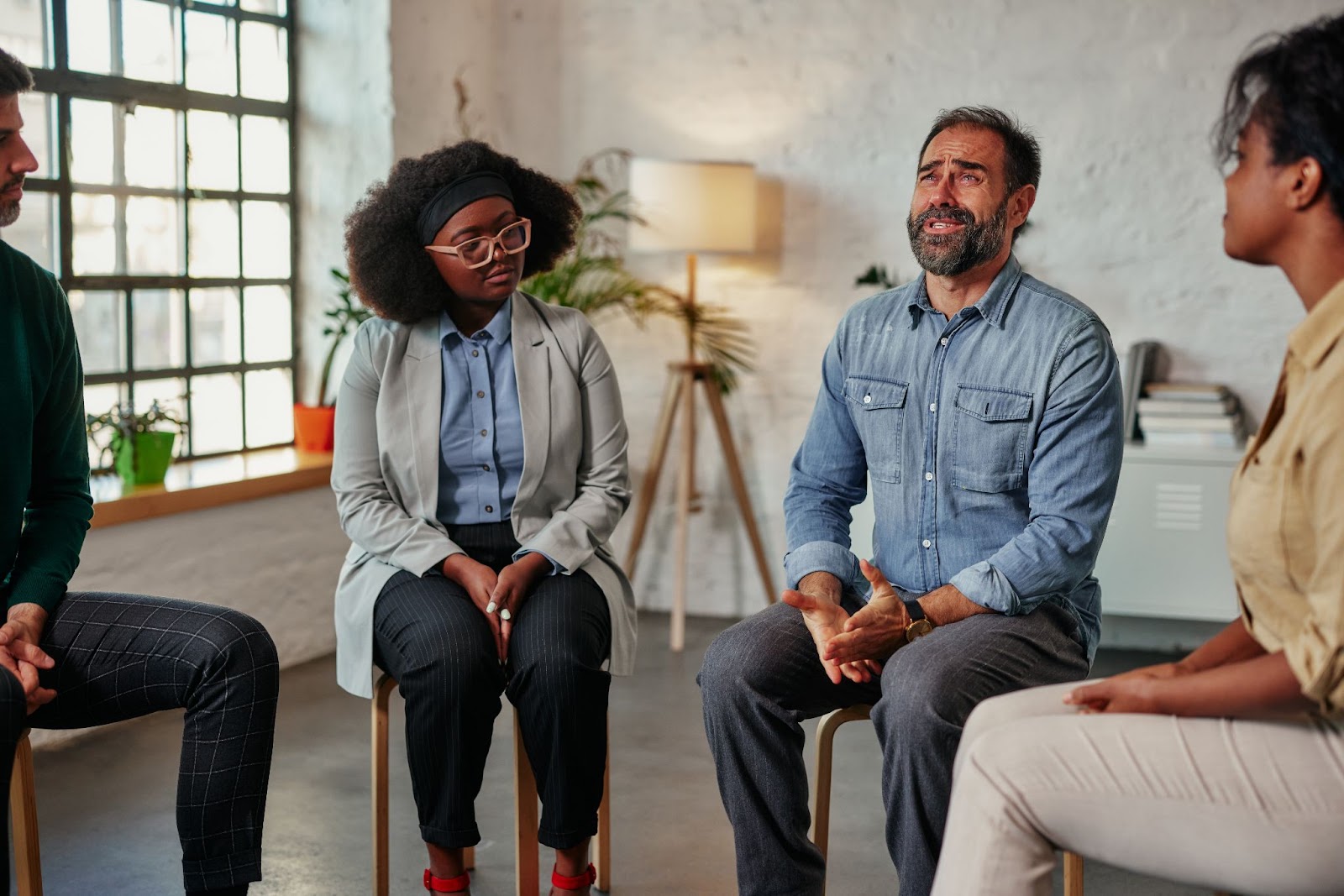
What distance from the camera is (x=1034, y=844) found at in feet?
5.13

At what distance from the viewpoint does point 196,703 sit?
210cm

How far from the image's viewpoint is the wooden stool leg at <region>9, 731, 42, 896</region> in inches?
82.6

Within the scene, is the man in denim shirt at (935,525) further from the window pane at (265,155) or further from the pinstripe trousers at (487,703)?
the window pane at (265,155)

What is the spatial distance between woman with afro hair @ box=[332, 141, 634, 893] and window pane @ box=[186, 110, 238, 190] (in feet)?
5.36

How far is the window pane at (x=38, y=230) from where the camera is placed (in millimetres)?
3592

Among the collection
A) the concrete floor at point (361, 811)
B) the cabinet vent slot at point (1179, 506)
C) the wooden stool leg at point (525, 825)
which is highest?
the cabinet vent slot at point (1179, 506)

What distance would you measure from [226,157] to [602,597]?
2.45 meters

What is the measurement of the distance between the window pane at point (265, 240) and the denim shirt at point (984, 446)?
2.54 m

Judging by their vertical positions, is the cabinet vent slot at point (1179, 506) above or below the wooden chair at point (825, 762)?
above

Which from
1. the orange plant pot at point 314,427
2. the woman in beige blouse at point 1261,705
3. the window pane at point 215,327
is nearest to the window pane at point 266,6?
the window pane at point 215,327

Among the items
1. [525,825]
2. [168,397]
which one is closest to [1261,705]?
[525,825]

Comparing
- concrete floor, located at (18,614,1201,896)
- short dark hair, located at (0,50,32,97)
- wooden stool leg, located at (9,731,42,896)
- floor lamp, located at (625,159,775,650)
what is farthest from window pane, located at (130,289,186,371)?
wooden stool leg, located at (9,731,42,896)

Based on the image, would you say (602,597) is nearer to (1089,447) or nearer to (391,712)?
(1089,447)

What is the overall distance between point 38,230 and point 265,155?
91 cm
